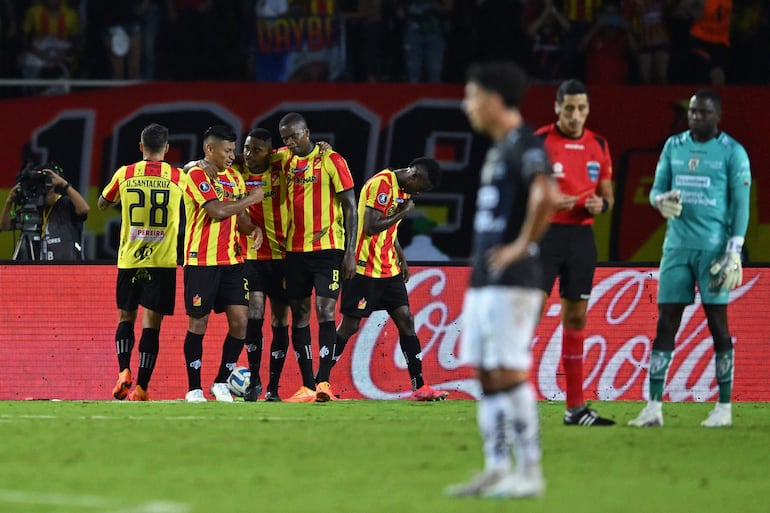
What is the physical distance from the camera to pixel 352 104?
18.0 metres

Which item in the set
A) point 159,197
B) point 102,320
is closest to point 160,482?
point 159,197

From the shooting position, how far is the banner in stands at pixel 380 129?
17.8 metres

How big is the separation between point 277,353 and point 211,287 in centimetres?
91

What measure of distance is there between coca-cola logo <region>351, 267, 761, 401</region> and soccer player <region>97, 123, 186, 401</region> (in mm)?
2021

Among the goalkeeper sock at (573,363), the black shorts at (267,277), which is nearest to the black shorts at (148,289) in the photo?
the black shorts at (267,277)

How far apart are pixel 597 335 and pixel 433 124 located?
5.53 m

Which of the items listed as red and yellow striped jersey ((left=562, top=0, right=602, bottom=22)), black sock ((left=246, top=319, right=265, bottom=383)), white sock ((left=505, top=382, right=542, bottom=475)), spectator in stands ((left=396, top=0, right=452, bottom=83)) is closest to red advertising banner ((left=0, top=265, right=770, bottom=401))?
black sock ((left=246, top=319, right=265, bottom=383))

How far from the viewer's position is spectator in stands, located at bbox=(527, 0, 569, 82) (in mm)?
18484

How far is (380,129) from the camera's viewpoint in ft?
59.2

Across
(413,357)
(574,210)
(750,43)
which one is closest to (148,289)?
(413,357)

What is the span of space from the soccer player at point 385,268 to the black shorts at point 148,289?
1494 millimetres

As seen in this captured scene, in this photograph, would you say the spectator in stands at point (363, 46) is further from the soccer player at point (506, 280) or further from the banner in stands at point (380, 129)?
the soccer player at point (506, 280)

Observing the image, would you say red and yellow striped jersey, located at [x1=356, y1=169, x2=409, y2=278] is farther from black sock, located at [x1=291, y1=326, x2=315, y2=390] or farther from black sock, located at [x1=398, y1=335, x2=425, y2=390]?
black sock, located at [x1=291, y1=326, x2=315, y2=390]

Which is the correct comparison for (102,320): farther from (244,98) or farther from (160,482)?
(160,482)
